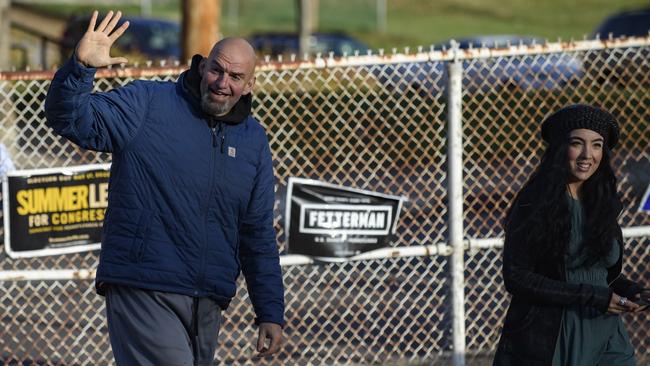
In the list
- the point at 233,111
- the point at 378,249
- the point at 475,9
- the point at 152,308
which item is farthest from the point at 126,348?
the point at 475,9

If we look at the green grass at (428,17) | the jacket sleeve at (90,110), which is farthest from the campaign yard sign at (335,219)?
the green grass at (428,17)

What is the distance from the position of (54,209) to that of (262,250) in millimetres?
1883

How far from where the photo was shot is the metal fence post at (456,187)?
6.05 meters

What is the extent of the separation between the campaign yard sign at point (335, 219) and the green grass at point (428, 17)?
31.1 meters

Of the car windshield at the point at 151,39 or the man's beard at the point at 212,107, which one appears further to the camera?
the car windshield at the point at 151,39

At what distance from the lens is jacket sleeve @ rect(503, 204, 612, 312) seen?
3994mm

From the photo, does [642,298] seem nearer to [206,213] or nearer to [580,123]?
[580,123]

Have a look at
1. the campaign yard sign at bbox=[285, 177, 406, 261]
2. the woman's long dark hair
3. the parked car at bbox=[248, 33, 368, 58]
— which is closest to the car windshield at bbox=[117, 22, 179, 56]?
the parked car at bbox=[248, 33, 368, 58]

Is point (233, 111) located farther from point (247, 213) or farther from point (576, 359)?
point (576, 359)

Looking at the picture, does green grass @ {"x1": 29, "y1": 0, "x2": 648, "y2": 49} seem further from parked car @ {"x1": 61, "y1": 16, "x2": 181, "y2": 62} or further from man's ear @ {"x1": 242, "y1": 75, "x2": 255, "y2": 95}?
man's ear @ {"x1": 242, "y1": 75, "x2": 255, "y2": 95}

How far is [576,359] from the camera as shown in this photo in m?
4.05

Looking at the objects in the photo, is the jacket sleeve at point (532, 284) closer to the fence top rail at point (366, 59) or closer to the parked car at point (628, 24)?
the fence top rail at point (366, 59)

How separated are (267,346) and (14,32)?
26.0m

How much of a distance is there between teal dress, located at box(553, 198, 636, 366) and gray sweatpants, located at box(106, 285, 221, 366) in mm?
1352
